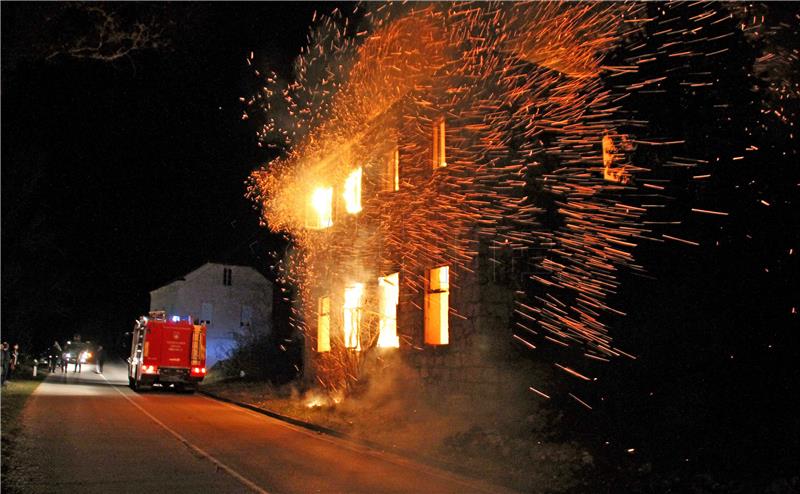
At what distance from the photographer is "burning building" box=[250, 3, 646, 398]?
508 inches

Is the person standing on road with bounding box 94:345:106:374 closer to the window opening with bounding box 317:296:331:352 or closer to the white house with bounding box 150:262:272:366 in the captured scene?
the white house with bounding box 150:262:272:366

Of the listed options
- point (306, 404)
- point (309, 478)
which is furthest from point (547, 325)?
point (306, 404)

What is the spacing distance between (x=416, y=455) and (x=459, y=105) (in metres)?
7.55

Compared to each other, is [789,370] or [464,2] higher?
[464,2]

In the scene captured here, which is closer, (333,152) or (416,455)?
(416,455)

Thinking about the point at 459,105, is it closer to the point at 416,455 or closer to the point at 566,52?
the point at 566,52

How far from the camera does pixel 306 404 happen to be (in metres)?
21.3

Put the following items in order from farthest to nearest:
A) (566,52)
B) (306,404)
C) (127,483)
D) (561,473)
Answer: (306,404), (566,52), (561,473), (127,483)

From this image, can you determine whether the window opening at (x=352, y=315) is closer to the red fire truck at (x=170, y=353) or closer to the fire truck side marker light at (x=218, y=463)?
the fire truck side marker light at (x=218, y=463)

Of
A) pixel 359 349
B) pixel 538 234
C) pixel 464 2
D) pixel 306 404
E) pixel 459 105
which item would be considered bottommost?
pixel 306 404

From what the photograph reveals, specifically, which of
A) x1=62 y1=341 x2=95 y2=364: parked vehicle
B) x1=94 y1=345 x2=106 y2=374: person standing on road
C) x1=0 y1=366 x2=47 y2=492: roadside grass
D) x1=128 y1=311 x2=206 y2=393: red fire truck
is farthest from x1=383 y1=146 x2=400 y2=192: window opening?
x1=94 y1=345 x2=106 y2=374: person standing on road

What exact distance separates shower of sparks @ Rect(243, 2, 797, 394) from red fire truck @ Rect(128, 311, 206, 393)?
12228mm

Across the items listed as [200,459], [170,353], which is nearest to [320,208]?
[170,353]

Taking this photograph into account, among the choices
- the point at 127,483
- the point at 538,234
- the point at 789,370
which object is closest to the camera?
the point at 789,370
